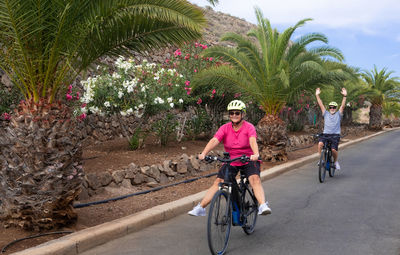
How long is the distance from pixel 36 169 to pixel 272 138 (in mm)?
9112

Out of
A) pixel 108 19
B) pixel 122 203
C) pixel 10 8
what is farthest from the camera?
pixel 122 203

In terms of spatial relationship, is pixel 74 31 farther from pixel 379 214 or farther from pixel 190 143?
pixel 190 143

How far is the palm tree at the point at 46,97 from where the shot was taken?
504 centimetres

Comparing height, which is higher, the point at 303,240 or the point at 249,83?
the point at 249,83

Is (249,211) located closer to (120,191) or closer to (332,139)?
Result: (120,191)

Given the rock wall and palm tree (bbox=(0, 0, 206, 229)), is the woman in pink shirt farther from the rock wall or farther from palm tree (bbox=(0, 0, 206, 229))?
the rock wall

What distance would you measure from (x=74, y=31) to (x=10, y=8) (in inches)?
34.0

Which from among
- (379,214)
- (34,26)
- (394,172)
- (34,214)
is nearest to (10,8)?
(34,26)

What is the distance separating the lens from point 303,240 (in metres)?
5.14

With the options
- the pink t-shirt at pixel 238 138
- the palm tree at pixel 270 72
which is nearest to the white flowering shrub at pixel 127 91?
the palm tree at pixel 270 72

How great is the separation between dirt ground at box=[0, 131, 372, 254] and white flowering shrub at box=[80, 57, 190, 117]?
1.23 m

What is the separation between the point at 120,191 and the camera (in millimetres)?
8109

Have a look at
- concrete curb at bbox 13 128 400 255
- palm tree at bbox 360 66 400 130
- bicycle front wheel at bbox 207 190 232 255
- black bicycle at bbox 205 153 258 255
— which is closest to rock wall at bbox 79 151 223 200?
concrete curb at bbox 13 128 400 255

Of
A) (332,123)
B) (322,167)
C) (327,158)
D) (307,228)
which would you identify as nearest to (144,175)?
(307,228)
